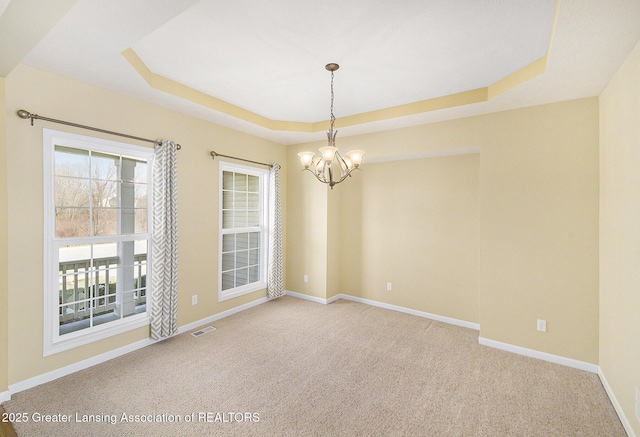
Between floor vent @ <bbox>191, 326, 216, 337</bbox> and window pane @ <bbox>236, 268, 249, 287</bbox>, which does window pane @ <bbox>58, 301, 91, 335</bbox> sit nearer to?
floor vent @ <bbox>191, 326, 216, 337</bbox>

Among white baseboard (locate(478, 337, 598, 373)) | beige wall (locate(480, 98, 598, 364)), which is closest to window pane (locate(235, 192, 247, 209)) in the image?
beige wall (locate(480, 98, 598, 364))

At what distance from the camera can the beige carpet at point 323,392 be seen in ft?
6.89

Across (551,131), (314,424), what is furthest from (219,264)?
(551,131)

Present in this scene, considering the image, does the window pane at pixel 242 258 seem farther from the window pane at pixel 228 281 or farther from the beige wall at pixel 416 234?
the beige wall at pixel 416 234

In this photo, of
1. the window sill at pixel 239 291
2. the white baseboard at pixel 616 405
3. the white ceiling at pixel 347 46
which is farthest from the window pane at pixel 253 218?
the white baseboard at pixel 616 405

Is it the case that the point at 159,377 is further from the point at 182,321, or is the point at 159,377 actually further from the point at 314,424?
the point at 314,424

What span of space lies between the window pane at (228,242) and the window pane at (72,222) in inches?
67.3

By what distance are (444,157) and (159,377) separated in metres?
4.28

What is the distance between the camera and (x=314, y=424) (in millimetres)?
2123

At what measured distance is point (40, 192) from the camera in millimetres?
2539

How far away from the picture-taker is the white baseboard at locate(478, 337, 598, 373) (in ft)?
9.46

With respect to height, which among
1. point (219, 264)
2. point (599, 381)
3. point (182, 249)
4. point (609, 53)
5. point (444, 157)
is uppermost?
point (609, 53)

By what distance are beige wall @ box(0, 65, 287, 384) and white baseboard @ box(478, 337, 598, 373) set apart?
3568 millimetres

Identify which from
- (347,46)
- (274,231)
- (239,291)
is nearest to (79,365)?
(239,291)
